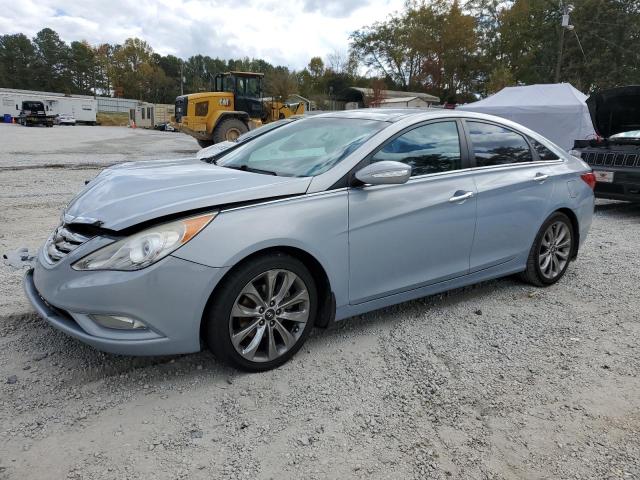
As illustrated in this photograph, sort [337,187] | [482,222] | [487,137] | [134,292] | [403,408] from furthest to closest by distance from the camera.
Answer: [487,137]
[482,222]
[337,187]
[403,408]
[134,292]

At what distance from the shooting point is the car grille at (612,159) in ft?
25.9

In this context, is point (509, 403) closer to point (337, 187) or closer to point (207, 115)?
point (337, 187)

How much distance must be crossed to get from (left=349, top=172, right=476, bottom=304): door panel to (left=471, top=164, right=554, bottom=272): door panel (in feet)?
0.46

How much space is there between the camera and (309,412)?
2.65 meters

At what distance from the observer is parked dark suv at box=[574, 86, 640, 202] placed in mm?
7906

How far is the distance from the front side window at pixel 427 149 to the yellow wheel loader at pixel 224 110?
14.2 m

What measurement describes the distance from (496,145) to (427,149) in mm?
842

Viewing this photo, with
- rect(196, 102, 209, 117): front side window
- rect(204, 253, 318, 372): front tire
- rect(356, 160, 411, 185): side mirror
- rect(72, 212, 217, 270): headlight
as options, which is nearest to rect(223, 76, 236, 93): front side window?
rect(196, 102, 209, 117): front side window

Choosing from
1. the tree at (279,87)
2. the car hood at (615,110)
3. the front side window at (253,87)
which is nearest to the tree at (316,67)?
the tree at (279,87)

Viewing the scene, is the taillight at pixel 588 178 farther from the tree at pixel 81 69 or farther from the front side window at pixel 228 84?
the tree at pixel 81 69

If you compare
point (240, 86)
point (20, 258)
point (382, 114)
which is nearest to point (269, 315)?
point (382, 114)

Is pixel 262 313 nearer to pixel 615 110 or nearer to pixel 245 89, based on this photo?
pixel 615 110

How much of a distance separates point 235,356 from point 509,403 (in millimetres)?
1546

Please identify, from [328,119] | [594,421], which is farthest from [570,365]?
[328,119]
